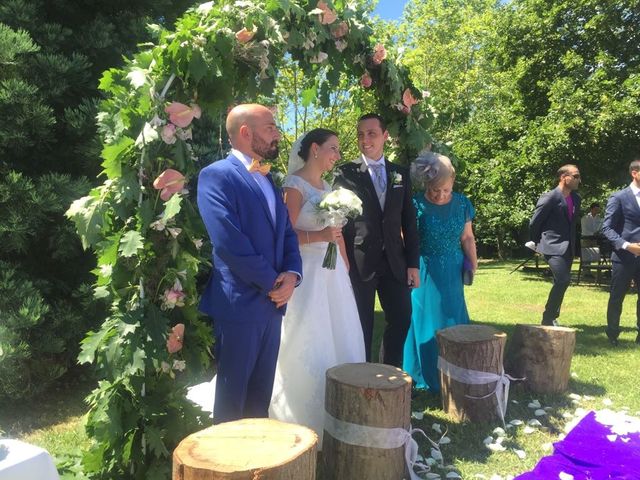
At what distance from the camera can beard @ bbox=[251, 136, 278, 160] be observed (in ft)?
11.3

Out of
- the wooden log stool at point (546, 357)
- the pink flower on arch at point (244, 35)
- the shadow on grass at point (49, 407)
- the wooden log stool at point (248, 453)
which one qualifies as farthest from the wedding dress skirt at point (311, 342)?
the shadow on grass at point (49, 407)

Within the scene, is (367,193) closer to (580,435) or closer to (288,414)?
(288,414)

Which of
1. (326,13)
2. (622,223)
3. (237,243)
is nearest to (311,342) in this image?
(237,243)

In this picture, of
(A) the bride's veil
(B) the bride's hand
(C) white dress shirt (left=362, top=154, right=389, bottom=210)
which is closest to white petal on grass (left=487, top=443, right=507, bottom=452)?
(B) the bride's hand

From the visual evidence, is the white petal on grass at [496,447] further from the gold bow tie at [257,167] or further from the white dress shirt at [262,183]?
the gold bow tie at [257,167]

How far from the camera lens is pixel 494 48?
53.4 feet

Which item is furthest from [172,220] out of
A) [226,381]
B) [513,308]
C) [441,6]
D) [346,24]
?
[441,6]

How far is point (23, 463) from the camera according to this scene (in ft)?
7.27

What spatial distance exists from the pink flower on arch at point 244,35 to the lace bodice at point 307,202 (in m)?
1.07

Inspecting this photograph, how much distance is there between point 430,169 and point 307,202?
1.61m

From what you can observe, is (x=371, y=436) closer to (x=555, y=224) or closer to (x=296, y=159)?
(x=296, y=159)

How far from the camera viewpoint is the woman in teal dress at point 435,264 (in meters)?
5.26

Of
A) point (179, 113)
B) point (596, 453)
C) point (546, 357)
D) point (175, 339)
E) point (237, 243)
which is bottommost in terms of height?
point (596, 453)

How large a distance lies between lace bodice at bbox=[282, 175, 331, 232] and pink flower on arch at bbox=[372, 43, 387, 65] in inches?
56.0
